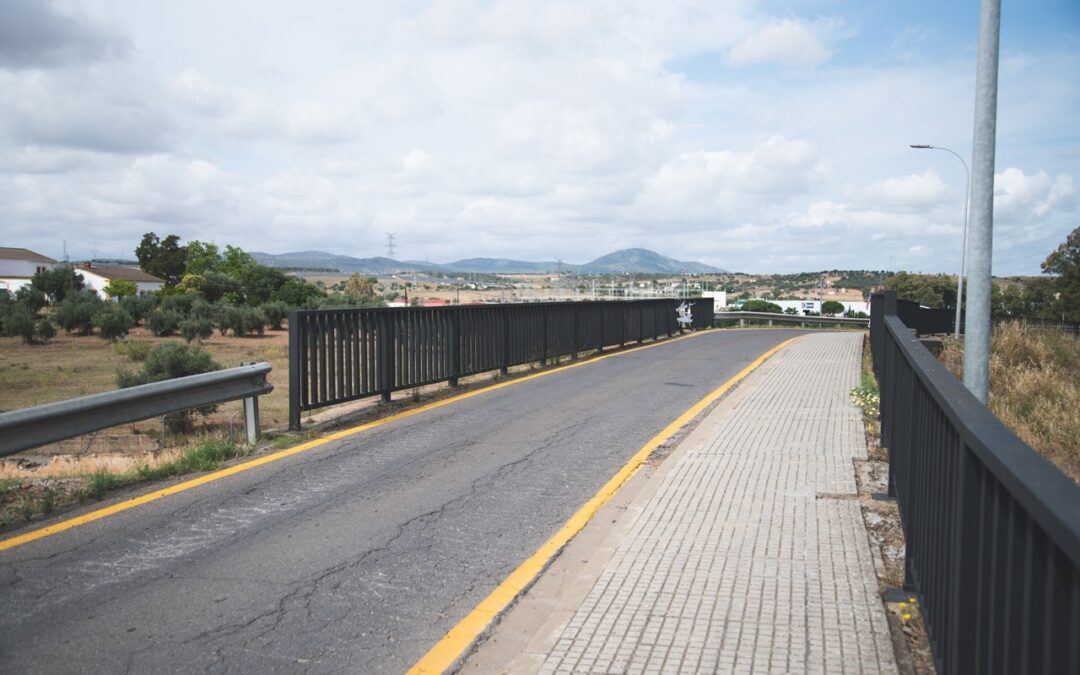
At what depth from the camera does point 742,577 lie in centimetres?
480

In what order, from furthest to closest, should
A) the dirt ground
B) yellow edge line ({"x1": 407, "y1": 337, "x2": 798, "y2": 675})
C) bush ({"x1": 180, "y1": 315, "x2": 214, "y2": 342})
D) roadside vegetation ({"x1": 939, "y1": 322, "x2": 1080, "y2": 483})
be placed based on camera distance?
bush ({"x1": 180, "y1": 315, "x2": 214, "y2": 342}) < roadside vegetation ({"x1": 939, "y1": 322, "x2": 1080, "y2": 483}) < the dirt ground < yellow edge line ({"x1": 407, "y1": 337, "x2": 798, "y2": 675})

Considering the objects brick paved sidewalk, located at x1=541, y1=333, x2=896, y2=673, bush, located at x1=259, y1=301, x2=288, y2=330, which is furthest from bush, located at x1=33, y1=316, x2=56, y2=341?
brick paved sidewalk, located at x1=541, y1=333, x2=896, y2=673

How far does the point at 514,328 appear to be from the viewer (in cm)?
1536

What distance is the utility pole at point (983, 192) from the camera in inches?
262

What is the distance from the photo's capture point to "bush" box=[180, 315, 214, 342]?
3903cm

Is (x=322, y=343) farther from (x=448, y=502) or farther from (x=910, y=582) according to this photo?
(x=910, y=582)

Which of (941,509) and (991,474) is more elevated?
(991,474)

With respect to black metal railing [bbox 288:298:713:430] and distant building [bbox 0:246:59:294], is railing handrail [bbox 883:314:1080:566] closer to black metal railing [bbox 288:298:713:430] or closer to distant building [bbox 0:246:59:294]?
black metal railing [bbox 288:298:713:430]

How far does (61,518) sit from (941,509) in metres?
5.93

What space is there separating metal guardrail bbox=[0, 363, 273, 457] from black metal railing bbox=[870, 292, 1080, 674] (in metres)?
6.30

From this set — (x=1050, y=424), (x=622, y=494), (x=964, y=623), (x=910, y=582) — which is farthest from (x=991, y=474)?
(x=1050, y=424)

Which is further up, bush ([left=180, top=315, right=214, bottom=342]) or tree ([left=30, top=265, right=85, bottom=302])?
tree ([left=30, top=265, right=85, bottom=302])

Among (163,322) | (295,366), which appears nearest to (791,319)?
(163,322)

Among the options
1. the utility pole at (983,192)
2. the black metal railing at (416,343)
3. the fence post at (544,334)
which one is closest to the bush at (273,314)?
the black metal railing at (416,343)
